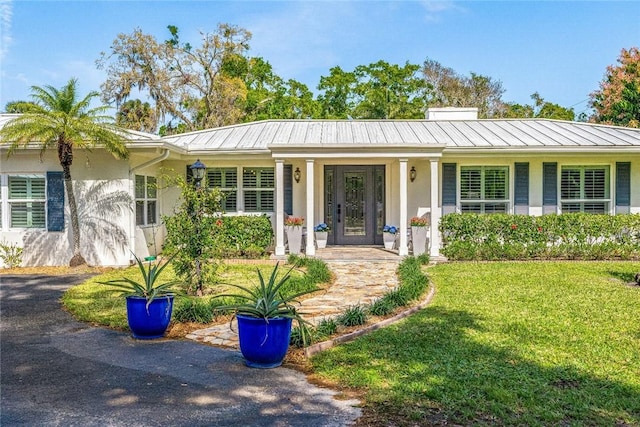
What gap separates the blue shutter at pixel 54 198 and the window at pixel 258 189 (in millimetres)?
4398

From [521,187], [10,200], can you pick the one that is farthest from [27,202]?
[521,187]

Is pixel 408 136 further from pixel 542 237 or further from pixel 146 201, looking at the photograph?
pixel 146 201

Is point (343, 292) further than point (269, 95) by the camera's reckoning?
No

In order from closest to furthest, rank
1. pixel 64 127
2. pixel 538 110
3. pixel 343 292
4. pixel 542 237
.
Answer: pixel 343 292 → pixel 64 127 → pixel 542 237 → pixel 538 110

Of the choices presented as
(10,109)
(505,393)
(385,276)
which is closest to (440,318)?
(505,393)

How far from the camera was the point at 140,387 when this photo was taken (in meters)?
4.12

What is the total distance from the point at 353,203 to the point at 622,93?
15419 mm

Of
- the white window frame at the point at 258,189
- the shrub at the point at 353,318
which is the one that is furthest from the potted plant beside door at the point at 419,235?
the shrub at the point at 353,318

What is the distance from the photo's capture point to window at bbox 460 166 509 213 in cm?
1263

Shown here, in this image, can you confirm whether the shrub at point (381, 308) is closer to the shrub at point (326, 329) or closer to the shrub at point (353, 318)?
the shrub at point (353, 318)

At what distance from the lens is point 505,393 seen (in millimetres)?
3822

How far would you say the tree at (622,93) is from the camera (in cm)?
2083

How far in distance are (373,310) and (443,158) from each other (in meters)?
7.12

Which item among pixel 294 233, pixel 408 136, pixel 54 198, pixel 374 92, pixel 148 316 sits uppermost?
pixel 374 92
